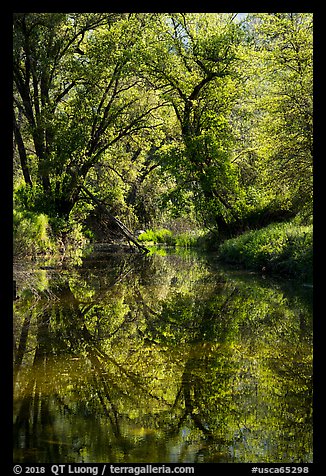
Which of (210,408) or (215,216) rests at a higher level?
(215,216)

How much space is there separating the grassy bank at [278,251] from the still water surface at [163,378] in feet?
6.71

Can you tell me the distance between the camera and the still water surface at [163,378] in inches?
160

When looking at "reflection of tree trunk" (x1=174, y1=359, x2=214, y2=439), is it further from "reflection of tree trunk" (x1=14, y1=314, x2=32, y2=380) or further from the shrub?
the shrub

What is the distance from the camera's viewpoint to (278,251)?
1466 cm

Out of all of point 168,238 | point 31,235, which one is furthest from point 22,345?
point 168,238

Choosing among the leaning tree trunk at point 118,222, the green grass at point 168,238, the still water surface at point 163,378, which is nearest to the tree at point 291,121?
the still water surface at point 163,378

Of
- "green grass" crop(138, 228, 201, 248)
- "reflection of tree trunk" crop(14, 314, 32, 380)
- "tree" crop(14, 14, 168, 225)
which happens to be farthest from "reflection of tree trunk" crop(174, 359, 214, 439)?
"green grass" crop(138, 228, 201, 248)

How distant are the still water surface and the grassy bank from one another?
2046 mm

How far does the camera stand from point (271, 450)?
400cm

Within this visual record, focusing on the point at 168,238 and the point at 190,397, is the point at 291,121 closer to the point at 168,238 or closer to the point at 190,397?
the point at 190,397

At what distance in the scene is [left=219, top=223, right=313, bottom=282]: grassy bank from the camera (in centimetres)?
1329

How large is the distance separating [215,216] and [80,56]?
8445 millimetres
